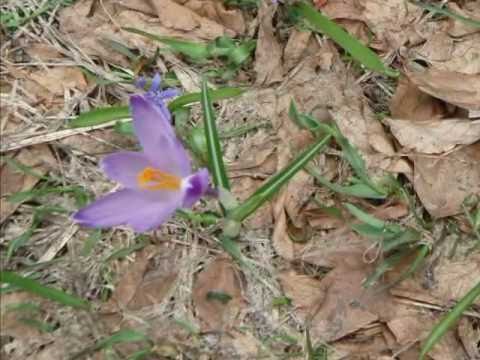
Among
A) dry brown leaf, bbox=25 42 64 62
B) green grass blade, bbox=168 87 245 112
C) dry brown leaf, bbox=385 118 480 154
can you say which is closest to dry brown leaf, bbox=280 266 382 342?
dry brown leaf, bbox=385 118 480 154

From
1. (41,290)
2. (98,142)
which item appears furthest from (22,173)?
(41,290)

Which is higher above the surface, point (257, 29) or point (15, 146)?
point (257, 29)

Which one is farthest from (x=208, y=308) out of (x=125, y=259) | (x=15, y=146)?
(x=15, y=146)

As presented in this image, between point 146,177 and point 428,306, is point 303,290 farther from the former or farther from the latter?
point 146,177

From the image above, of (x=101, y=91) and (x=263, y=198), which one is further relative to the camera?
(x=101, y=91)

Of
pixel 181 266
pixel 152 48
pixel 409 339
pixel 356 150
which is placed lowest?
pixel 409 339

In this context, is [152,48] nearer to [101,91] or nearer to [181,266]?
[101,91]

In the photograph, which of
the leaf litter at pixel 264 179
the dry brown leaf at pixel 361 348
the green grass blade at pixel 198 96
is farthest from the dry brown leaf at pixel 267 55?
the dry brown leaf at pixel 361 348
